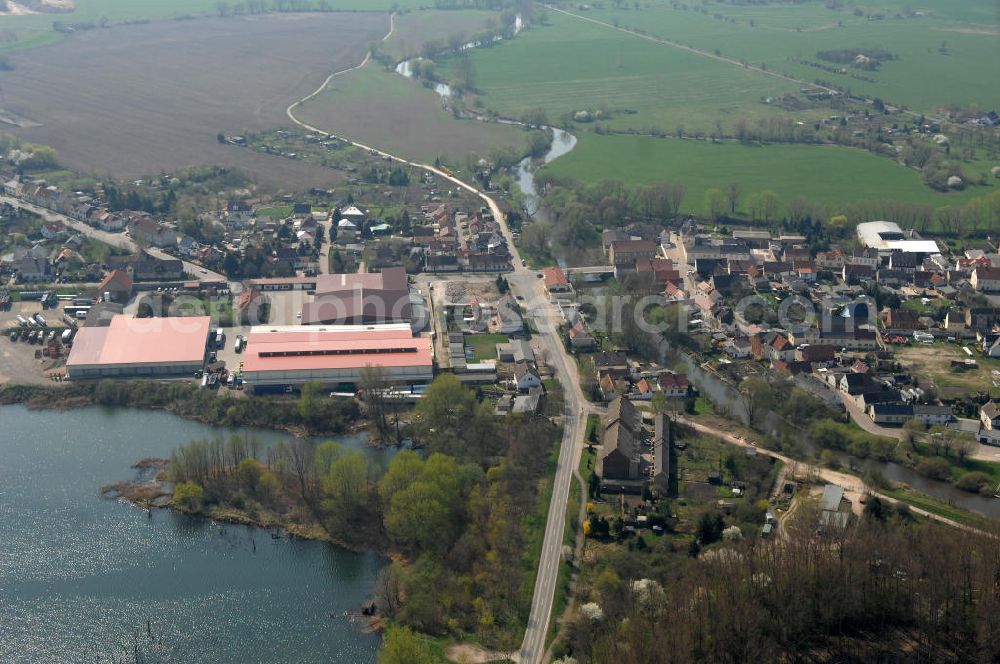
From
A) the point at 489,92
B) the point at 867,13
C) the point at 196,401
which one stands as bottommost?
the point at 196,401

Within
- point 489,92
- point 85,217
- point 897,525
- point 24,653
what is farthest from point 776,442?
point 489,92

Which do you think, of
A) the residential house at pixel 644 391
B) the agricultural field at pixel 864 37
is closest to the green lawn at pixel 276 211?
the residential house at pixel 644 391

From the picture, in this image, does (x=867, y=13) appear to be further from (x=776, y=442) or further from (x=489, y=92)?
(x=776, y=442)

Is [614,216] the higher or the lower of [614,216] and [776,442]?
the higher

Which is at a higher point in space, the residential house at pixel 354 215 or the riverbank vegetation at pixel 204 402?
the residential house at pixel 354 215

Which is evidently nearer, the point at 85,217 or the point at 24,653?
the point at 24,653

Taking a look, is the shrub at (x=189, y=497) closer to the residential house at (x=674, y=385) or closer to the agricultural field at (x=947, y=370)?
Result: the residential house at (x=674, y=385)
